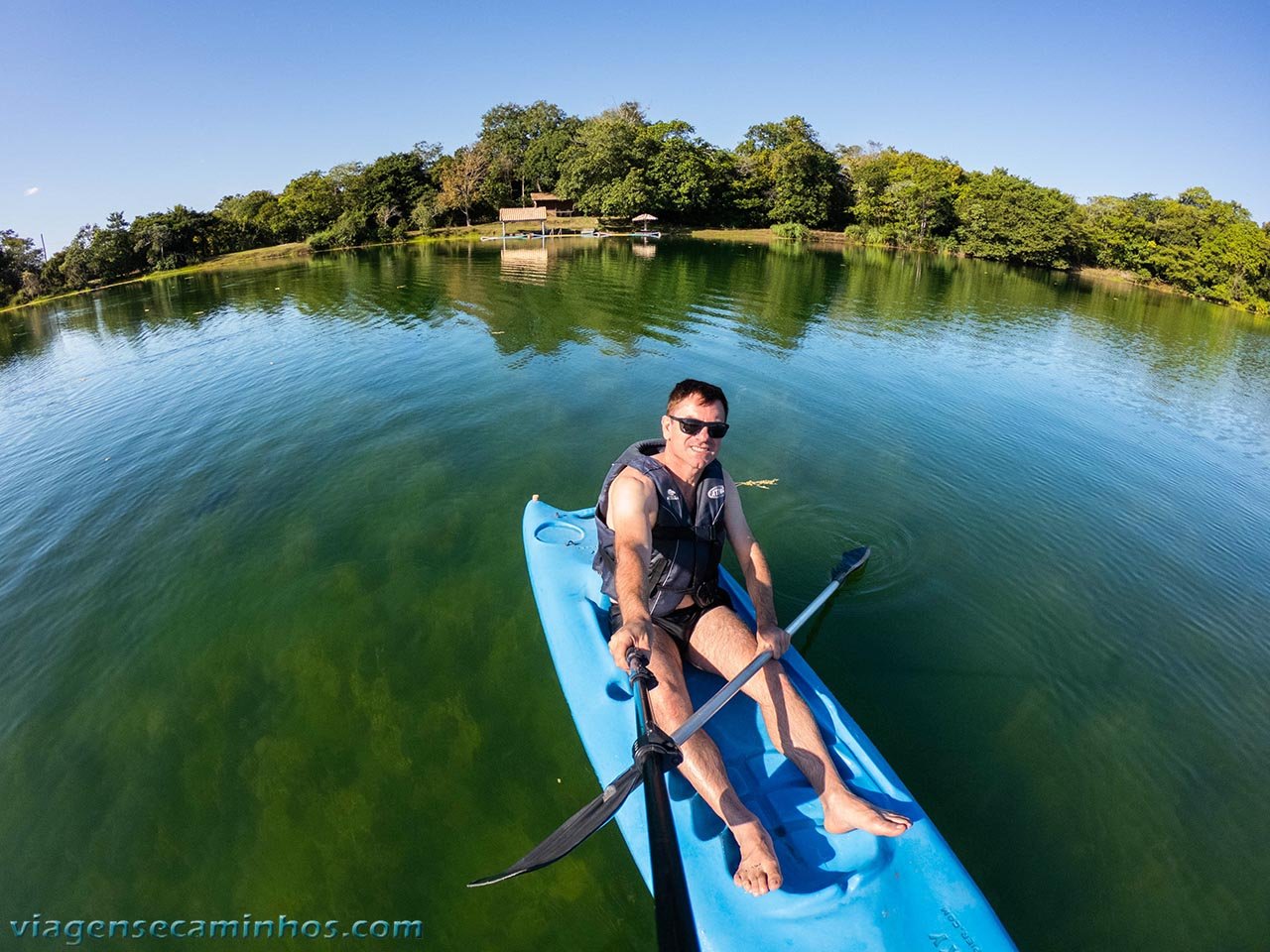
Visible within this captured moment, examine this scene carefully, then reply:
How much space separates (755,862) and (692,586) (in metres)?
1.63

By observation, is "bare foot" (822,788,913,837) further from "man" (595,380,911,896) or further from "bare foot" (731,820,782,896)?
"bare foot" (731,820,782,896)

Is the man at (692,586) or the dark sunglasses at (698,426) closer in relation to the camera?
the man at (692,586)

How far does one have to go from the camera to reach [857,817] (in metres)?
2.94

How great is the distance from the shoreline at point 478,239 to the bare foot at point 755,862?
162ft

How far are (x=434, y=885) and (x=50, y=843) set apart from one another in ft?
9.82

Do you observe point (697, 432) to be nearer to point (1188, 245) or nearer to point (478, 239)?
point (1188, 245)

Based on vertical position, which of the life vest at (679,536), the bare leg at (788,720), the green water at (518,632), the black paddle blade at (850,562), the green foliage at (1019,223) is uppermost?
the green foliage at (1019,223)

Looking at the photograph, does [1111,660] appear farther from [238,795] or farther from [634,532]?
[238,795]

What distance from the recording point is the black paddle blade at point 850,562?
560 cm

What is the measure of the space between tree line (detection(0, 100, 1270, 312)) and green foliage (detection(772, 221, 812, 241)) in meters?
0.26

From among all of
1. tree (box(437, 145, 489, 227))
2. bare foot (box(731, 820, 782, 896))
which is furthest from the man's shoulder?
tree (box(437, 145, 489, 227))

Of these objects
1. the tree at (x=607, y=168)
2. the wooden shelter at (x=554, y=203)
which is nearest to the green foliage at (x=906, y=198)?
the tree at (x=607, y=168)

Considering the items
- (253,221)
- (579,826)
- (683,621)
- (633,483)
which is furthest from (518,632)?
(253,221)

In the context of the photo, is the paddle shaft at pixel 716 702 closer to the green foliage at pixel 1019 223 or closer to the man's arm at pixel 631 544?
the man's arm at pixel 631 544
